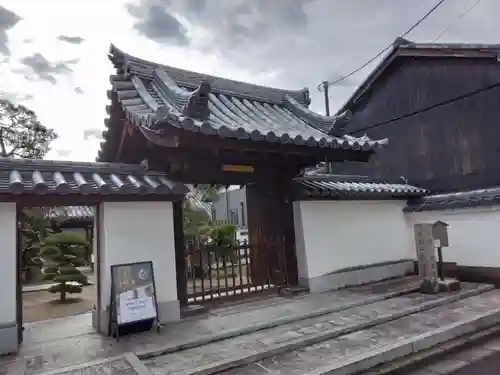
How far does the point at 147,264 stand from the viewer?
226 inches

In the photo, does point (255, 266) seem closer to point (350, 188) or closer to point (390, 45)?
point (350, 188)

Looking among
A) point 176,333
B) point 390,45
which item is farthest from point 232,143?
point 390,45

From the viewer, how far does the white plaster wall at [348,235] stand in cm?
785

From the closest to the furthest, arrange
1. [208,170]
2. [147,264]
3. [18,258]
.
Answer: [18,258] < [147,264] < [208,170]

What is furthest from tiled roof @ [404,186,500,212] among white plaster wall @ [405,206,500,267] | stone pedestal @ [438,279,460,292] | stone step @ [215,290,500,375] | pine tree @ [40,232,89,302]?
pine tree @ [40,232,89,302]

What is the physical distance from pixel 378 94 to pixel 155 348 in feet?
35.9

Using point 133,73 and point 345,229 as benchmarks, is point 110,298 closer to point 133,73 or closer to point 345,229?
point 133,73

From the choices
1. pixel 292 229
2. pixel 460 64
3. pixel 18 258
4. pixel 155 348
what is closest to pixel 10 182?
pixel 18 258

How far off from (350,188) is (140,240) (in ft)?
17.1

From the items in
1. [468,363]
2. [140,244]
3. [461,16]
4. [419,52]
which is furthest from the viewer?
[419,52]

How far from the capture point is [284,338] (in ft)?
16.2

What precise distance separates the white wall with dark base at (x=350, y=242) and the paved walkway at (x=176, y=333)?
0.63 m

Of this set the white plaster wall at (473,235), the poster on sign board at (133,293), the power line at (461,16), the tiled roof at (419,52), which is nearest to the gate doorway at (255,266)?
the poster on sign board at (133,293)

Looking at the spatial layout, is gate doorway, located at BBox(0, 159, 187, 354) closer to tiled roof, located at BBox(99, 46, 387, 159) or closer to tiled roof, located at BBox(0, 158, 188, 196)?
tiled roof, located at BBox(0, 158, 188, 196)
